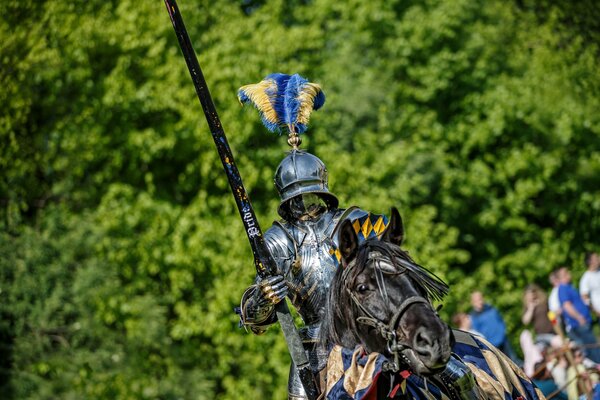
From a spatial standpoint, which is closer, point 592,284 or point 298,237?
point 298,237

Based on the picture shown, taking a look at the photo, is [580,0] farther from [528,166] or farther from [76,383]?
[76,383]

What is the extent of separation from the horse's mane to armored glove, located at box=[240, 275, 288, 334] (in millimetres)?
346

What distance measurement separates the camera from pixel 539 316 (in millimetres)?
13266

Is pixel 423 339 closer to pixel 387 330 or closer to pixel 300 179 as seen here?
pixel 387 330

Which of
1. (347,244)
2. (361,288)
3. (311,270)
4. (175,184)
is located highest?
(175,184)

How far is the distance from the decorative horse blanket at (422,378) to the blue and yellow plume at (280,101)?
2030 millimetres

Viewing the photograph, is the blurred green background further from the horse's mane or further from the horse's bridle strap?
the horse's bridle strap

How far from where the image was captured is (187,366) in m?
18.7

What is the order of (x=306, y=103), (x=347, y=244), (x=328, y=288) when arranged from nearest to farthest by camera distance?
(x=347, y=244), (x=328, y=288), (x=306, y=103)

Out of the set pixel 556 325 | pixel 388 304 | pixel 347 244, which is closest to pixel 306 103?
pixel 347 244

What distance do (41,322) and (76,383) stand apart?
1374 mm

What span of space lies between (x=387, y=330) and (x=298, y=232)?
1.70 metres

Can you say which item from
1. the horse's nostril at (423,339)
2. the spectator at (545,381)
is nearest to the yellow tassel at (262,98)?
the horse's nostril at (423,339)

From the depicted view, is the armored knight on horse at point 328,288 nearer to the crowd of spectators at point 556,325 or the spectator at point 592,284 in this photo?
the crowd of spectators at point 556,325
